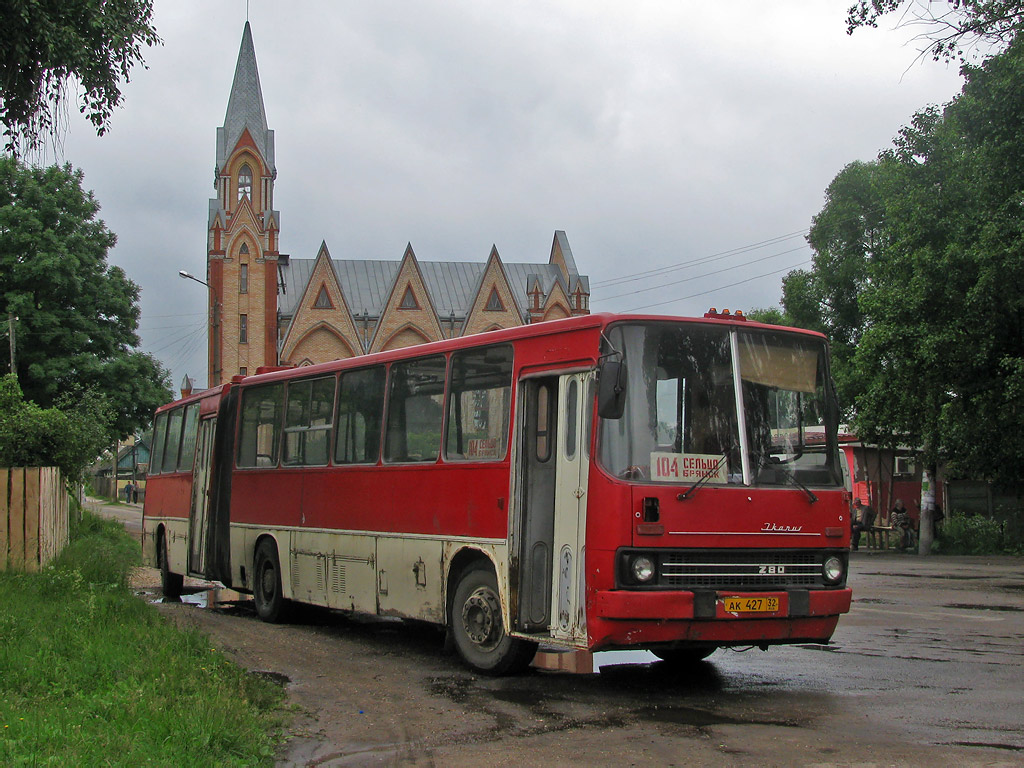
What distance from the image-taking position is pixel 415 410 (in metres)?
11.2

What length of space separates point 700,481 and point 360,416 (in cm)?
486

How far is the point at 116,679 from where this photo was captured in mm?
7832

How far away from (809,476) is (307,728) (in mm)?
4233

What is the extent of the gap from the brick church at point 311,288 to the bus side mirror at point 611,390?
226ft

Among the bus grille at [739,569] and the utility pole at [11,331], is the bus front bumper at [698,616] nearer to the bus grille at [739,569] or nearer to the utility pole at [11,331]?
the bus grille at [739,569]

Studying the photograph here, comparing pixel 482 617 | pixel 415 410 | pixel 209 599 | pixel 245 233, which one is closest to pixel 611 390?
pixel 482 617

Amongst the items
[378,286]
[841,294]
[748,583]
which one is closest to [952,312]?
[841,294]

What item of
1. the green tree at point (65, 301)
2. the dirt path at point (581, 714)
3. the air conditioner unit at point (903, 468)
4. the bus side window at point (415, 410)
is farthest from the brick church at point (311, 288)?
the dirt path at point (581, 714)

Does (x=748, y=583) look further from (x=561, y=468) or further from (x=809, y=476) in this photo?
(x=561, y=468)

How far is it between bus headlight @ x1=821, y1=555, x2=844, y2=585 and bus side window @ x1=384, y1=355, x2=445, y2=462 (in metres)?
3.64

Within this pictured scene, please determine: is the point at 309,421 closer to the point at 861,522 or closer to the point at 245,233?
the point at 861,522

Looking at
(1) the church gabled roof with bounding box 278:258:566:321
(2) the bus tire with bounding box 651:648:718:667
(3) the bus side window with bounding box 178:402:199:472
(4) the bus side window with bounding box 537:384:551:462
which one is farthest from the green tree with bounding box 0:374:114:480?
(1) the church gabled roof with bounding box 278:258:566:321

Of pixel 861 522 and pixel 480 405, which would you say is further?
pixel 861 522

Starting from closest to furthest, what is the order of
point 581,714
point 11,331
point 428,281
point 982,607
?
point 581,714
point 982,607
point 11,331
point 428,281
